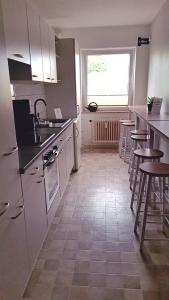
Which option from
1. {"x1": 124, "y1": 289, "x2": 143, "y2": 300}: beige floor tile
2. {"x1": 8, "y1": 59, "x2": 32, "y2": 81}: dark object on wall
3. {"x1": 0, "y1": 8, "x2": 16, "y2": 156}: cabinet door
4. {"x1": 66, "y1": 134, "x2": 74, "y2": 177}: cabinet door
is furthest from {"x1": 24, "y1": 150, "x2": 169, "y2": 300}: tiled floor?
{"x1": 8, "y1": 59, "x2": 32, "y2": 81}: dark object on wall

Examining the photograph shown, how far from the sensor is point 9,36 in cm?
158

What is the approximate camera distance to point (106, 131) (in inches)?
198

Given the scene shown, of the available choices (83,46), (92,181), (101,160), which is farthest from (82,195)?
(83,46)

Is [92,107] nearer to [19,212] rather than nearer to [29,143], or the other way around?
[29,143]

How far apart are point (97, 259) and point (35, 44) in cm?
210

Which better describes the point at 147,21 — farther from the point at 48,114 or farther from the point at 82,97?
the point at 48,114

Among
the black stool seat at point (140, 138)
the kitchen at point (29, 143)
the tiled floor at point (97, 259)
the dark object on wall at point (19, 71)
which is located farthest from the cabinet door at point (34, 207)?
the black stool seat at point (140, 138)

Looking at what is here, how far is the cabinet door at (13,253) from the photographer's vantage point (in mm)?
1143

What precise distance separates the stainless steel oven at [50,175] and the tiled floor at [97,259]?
34 centimetres

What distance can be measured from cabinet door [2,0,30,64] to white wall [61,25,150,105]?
2891 millimetres

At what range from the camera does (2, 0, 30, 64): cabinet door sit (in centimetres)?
155

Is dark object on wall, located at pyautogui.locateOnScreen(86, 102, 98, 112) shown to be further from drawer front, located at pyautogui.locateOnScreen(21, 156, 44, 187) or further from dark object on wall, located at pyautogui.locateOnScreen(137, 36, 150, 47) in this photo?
drawer front, located at pyautogui.locateOnScreen(21, 156, 44, 187)

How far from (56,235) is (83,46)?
3.86 m

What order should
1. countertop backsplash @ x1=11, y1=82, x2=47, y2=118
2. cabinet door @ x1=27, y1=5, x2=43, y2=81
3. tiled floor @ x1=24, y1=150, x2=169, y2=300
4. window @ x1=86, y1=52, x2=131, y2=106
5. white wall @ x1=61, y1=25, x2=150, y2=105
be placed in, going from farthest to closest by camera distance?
window @ x1=86, y1=52, x2=131, y2=106 → white wall @ x1=61, y1=25, x2=150, y2=105 → countertop backsplash @ x1=11, y1=82, x2=47, y2=118 → cabinet door @ x1=27, y1=5, x2=43, y2=81 → tiled floor @ x1=24, y1=150, x2=169, y2=300
